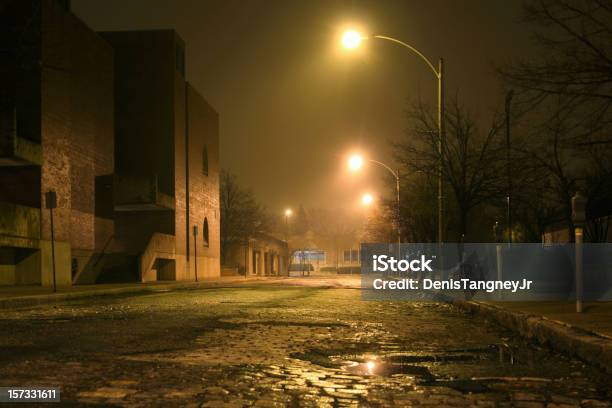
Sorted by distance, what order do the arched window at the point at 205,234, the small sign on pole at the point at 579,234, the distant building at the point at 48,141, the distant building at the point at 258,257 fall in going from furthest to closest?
the distant building at the point at 258,257 < the arched window at the point at 205,234 < the distant building at the point at 48,141 < the small sign on pole at the point at 579,234

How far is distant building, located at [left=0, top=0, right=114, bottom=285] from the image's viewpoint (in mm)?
26656

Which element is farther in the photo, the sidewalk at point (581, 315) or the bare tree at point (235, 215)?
the bare tree at point (235, 215)

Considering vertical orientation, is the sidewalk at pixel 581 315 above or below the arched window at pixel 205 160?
below

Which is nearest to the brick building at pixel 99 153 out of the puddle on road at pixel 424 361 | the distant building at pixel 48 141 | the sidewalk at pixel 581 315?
the distant building at pixel 48 141

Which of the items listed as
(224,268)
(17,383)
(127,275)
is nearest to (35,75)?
(127,275)

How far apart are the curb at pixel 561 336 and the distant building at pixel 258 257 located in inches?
1975

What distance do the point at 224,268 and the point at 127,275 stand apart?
25579mm

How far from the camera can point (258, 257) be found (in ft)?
242

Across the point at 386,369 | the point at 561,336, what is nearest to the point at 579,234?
the point at 561,336

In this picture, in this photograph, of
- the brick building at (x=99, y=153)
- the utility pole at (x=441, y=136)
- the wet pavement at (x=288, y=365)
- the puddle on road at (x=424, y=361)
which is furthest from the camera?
the brick building at (x=99, y=153)

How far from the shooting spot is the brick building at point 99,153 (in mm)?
27859

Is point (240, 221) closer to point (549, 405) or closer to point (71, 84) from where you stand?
point (71, 84)

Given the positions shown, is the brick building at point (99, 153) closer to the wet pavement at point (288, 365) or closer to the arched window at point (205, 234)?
A: the arched window at point (205, 234)

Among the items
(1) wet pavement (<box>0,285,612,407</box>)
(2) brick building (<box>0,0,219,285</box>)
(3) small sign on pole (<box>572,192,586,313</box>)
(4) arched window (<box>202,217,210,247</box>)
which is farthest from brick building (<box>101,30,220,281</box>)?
(3) small sign on pole (<box>572,192,586,313</box>)
